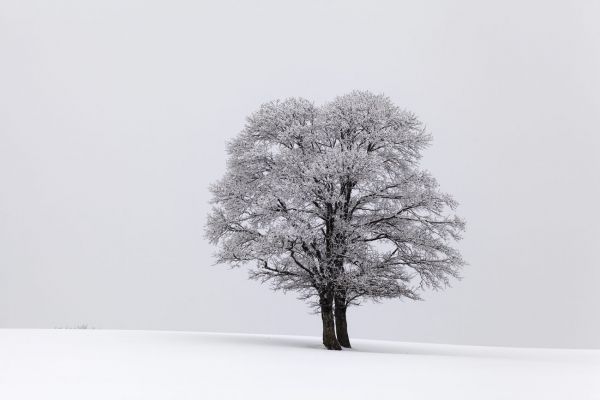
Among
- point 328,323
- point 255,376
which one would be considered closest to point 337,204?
point 328,323

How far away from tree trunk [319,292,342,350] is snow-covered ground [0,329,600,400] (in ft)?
18.2

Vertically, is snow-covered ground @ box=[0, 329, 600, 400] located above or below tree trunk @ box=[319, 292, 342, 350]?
below

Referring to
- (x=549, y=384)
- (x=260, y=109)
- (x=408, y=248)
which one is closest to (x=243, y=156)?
(x=260, y=109)

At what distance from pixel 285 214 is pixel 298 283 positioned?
3.96 m

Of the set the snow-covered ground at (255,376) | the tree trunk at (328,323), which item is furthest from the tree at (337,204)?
the snow-covered ground at (255,376)

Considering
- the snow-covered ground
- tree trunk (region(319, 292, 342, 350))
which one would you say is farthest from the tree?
the snow-covered ground

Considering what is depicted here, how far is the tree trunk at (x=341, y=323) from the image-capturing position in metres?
29.1

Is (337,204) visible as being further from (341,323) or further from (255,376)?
(255,376)

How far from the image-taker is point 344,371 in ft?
54.2

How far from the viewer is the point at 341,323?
2944 centimetres

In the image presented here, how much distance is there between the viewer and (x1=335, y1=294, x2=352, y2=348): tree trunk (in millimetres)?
29081

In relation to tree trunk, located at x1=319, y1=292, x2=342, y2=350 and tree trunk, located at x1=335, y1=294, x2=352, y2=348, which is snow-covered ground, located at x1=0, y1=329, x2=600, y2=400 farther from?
tree trunk, located at x1=335, y1=294, x2=352, y2=348

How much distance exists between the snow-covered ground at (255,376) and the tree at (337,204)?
619 centimetres

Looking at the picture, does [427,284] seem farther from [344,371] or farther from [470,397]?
[470,397]
